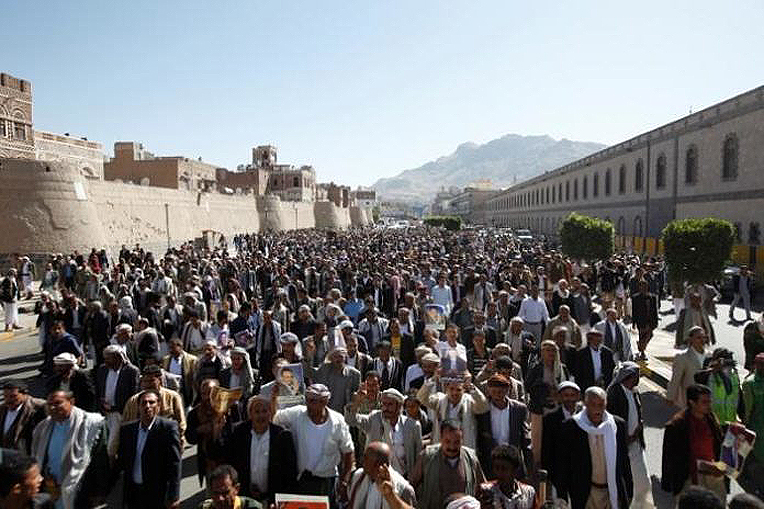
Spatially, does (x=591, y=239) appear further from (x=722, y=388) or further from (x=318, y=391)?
(x=318, y=391)

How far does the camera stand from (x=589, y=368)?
670 centimetres

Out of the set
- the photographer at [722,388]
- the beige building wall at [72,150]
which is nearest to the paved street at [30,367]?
the photographer at [722,388]

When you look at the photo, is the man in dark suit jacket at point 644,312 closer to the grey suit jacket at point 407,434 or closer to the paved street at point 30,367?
the grey suit jacket at point 407,434

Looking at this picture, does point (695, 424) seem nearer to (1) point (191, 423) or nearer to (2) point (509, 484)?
(2) point (509, 484)

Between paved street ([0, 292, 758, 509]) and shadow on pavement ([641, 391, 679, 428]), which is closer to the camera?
paved street ([0, 292, 758, 509])

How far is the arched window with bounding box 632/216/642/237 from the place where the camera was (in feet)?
127

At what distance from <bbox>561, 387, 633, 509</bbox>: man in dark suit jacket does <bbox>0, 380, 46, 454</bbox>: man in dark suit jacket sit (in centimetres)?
418

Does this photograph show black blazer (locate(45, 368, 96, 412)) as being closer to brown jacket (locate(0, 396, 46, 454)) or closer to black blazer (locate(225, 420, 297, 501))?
brown jacket (locate(0, 396, 46, 454))

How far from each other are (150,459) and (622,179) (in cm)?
4374

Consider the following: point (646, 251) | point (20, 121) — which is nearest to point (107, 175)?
point (20, 121)

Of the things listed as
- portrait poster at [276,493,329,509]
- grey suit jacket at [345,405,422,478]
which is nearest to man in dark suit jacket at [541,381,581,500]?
grey suit jacket at [345,405,422,478]

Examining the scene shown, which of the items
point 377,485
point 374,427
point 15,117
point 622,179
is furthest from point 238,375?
point 622,179

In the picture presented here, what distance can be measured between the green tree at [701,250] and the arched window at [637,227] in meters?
23.8

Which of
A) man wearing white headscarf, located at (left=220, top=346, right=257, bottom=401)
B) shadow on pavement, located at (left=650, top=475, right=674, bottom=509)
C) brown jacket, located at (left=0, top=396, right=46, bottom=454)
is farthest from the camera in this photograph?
man wearing white headscarf, located at (left=220, top=346, right=257, bottom=401)
